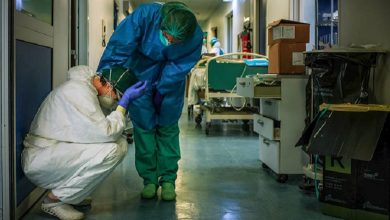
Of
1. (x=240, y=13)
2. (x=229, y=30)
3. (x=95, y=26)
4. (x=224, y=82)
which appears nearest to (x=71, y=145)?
(x=95, y=26)

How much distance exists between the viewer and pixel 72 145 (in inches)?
80.0

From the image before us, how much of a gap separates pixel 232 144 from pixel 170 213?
99.8 inches

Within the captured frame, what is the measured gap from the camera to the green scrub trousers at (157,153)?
101 inches

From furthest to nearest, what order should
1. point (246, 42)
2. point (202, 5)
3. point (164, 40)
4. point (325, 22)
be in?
point (202, 5), point (246, 42), point (325, 22), point (164, 40)

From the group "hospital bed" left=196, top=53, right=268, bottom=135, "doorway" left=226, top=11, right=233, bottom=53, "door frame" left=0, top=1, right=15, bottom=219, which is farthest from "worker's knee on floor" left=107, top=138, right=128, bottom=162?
"doorway" left=226, top=11, right=233, bottom=53

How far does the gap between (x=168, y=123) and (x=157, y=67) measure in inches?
13.5

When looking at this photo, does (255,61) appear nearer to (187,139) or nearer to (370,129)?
(187,139)

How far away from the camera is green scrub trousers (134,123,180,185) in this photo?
257 cm

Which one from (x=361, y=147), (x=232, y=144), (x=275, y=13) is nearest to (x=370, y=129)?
(x=361, y=147)

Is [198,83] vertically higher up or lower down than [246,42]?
lower down

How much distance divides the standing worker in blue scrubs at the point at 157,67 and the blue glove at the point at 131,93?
161 millimetres

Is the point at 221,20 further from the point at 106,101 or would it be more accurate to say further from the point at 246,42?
the point at 106,101

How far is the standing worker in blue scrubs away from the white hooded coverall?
341mm

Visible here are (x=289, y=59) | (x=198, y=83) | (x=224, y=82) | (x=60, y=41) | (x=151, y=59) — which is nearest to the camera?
(x=151, y=59)
